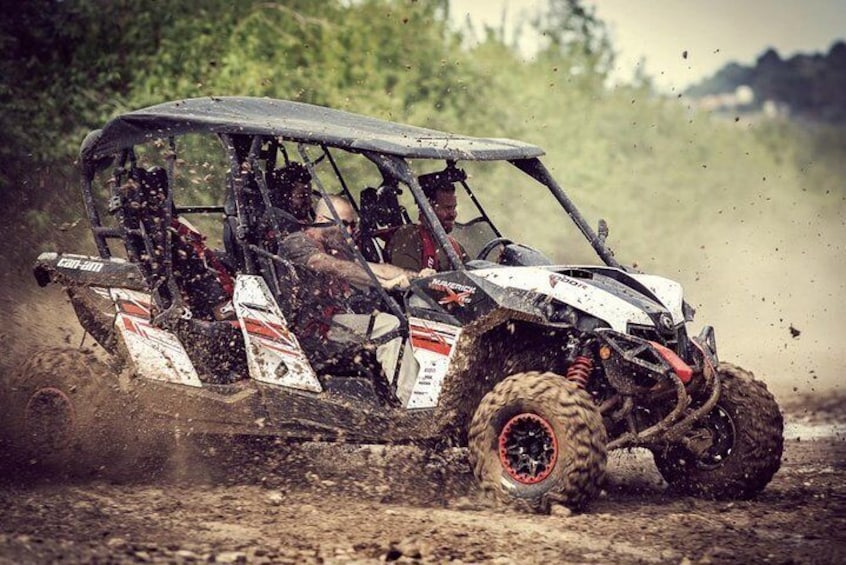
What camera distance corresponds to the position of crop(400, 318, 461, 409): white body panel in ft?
19.7

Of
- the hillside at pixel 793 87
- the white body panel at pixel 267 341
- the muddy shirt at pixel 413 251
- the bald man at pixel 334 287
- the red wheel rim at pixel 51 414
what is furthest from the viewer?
the hillside at pixel 793 87

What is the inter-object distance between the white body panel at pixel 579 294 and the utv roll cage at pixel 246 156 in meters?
0.33

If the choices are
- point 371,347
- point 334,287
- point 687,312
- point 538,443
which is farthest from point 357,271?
point 687,312

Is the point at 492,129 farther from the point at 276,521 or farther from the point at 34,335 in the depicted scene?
the point at 276,521

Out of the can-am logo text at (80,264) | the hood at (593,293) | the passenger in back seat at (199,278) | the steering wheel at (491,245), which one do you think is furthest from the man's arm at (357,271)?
the can-am logo text at (80,264)

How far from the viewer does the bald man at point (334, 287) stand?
6332 mm

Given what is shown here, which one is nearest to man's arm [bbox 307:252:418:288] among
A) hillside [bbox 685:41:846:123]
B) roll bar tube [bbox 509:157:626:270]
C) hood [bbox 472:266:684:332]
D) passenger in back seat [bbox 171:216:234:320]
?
hood [bbox 472:266:684:332]

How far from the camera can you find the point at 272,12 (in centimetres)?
1402

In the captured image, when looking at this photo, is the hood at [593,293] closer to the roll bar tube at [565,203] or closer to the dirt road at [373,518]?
the roll bar tube at [565,203]

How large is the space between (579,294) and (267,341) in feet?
5.99

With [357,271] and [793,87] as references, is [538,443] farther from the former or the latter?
[793,87]

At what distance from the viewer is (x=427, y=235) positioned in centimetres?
657

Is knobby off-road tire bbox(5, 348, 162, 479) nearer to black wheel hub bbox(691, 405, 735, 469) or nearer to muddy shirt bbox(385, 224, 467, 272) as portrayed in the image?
muddy shirt bbox(385, 224, 467, 272)

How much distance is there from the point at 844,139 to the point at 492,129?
516 inches
